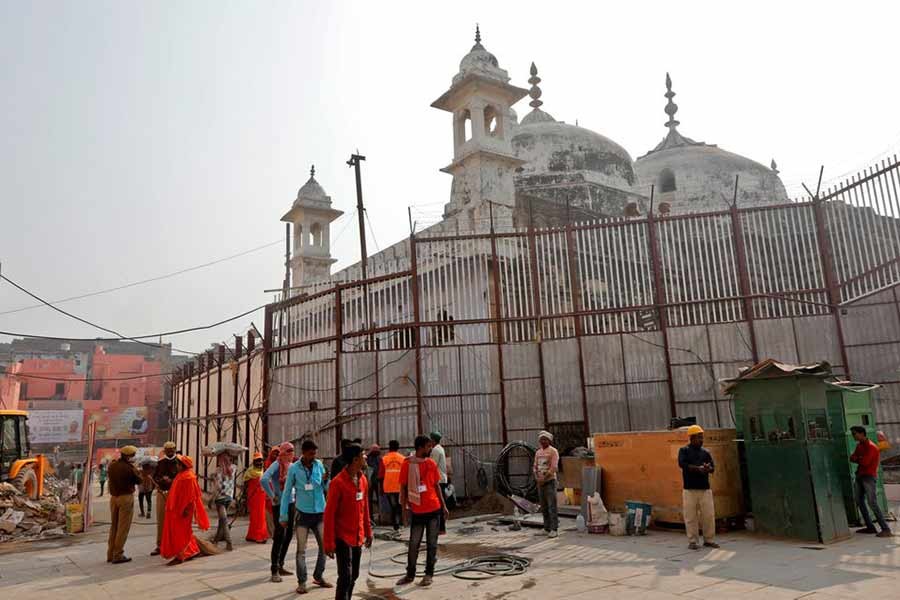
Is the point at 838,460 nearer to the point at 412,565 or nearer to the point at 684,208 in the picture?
the point at 412,565

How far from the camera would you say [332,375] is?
45.2 feet

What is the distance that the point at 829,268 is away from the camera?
470 inches

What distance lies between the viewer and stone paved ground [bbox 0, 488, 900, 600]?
18.7 feet

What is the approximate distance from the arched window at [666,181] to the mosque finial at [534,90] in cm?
867

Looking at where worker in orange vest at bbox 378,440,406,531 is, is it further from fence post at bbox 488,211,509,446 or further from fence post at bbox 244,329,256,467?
fence post at bbox 244,329,256,467

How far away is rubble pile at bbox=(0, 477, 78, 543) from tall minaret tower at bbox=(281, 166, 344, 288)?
14.9 m

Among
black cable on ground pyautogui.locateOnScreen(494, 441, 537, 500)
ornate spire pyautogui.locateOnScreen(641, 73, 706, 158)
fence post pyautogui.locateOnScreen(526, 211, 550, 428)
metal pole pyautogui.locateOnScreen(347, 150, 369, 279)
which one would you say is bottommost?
black cable on ground pyautogui.locateOnScreen(494, 441, 537, 500)

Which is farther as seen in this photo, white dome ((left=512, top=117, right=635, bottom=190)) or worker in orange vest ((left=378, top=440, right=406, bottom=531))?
white dome ((left=512, top=117, right=635, bottom=190))

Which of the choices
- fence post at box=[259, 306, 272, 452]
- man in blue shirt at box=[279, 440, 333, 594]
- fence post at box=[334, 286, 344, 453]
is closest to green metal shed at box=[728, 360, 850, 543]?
man in blue shirt at box=[279, 440, 333, 594]

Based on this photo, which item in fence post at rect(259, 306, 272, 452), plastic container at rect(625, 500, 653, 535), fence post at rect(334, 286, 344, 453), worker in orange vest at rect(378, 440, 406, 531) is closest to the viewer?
plastic container at rect(625, 500, 653, 535)

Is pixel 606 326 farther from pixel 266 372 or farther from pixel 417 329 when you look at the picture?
pixel 266 372

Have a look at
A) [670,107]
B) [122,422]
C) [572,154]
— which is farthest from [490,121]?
[122,422]

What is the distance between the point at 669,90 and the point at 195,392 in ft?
117

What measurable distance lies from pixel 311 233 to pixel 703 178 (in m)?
21.6
